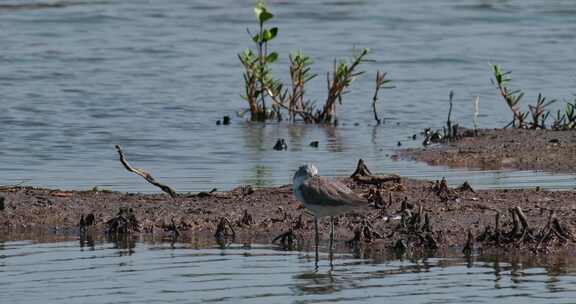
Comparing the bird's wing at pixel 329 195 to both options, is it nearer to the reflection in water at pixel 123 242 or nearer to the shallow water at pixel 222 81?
the reflection in water at pixel 123 242

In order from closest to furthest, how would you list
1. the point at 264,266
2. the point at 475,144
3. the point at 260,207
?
the point at 264,266 → the point at 260,207 → the point at 475,144

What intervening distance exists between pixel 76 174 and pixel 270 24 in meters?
14.3

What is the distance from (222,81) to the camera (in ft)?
66.9

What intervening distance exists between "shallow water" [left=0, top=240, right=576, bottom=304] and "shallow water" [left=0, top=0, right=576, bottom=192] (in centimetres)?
275

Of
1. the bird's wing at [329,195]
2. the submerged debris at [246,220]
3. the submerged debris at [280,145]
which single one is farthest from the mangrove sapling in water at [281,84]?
the bird's wing at [329,195]

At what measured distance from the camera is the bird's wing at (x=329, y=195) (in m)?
8.91

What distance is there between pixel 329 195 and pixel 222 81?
38.1ft

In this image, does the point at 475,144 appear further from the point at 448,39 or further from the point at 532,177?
the point at 448,39

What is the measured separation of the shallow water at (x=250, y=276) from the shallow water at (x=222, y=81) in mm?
2746

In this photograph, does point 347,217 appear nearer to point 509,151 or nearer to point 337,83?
point 509,151

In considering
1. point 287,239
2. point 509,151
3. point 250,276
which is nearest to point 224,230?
point 287,239

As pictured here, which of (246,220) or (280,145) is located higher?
(280,145)

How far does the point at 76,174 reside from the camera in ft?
42.3

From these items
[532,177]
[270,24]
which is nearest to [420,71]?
[270,24]
